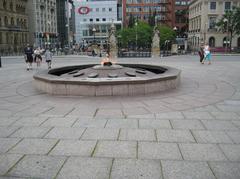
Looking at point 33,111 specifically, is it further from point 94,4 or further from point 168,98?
point 94,4

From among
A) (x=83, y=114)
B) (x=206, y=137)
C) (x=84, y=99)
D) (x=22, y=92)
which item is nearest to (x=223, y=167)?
(x=206, y=137)

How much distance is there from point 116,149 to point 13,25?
80227mm

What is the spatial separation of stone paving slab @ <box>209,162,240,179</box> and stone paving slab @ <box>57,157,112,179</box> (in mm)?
1784

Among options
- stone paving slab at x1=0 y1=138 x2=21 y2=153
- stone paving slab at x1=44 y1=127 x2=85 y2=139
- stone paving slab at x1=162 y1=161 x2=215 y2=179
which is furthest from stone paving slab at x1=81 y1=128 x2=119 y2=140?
stone paving slab at x1=162 y1=161 x2=215 y2=179

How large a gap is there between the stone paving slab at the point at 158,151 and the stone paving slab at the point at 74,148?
101cm

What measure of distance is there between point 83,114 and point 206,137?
141 inches

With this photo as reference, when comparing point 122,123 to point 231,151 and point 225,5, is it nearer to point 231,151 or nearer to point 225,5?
point 231,151

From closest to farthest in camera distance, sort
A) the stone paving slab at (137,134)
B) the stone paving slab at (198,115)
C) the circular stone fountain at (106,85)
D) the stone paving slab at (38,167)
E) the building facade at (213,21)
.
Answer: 1. the stone paving slab at (38,167)
2. the stone paving slab at (137,134)
3. the stone paving slab at (198,115)
4. the circular stone fountain at (106,85)
5. the building facade at (213,21)

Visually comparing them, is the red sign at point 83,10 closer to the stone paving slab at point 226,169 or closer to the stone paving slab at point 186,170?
the stone paving slab at point 186,170

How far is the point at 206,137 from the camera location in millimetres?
6047

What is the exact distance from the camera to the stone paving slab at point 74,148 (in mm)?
5258

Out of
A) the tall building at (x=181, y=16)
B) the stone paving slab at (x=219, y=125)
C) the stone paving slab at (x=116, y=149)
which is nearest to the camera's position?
the stone paving slab at (x=116, y=149)

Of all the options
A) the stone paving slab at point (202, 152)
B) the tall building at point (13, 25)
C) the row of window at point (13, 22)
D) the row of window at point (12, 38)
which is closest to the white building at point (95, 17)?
the row of window at point (13, 22)

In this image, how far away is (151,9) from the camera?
11212 cm
